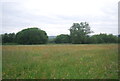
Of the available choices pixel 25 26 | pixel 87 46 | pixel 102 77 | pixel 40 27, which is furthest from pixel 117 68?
pixel 25 26

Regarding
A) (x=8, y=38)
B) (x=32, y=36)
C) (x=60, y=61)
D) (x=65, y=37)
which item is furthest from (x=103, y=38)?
(x=8, y=38)

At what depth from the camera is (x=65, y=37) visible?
10.1ft

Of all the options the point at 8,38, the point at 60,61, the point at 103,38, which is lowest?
the point at 60,61

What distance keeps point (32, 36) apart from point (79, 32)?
0.83 metres

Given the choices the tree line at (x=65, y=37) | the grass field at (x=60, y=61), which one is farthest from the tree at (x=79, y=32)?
the grass field at (x=60, y=61)

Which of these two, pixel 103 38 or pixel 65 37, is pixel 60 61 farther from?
pixel 103 38

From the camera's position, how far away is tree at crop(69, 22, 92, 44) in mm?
2996

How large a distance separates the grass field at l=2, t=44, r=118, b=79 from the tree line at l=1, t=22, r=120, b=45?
9 cm

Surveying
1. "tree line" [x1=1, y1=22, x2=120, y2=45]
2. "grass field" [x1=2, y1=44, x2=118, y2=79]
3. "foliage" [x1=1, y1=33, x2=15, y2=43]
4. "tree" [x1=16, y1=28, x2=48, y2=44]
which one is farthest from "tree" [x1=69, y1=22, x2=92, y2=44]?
"foliage" [x1=1, y1=33, x2=15, y2=43]

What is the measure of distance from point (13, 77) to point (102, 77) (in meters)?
1.48

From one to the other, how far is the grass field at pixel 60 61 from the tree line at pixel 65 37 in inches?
3.6

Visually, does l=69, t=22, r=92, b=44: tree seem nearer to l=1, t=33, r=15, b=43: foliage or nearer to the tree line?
the tree line

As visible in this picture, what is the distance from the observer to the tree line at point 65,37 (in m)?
3.00

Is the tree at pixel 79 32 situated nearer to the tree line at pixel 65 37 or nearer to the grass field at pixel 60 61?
the tree line at pixel 65 37
